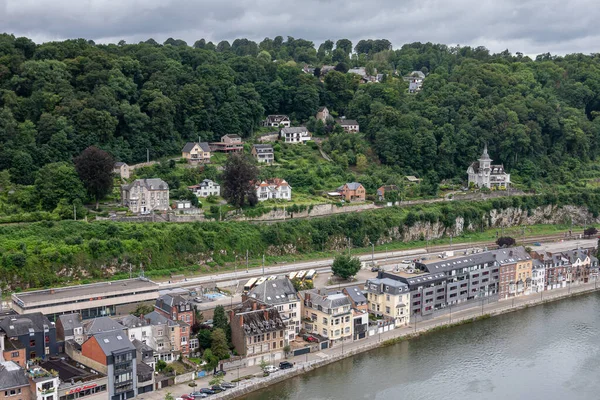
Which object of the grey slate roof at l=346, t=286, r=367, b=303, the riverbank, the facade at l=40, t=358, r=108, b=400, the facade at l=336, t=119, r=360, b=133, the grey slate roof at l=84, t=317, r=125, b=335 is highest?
the facade at l=336, t=119, r=360, b=133

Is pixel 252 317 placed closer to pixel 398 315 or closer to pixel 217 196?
pixel 398 315

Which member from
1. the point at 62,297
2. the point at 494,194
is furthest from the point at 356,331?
the point at 494,194

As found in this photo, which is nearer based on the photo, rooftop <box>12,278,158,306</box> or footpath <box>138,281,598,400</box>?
footpath <box>138,281,598,400</box>

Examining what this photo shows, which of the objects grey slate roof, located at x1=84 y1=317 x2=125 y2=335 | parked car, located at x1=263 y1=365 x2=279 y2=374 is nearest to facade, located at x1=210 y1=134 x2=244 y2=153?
grey slate roof, located at x1=84 y1=317 x2=125 y2=335

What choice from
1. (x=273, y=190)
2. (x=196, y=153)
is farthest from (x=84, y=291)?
(x=196, y=153)

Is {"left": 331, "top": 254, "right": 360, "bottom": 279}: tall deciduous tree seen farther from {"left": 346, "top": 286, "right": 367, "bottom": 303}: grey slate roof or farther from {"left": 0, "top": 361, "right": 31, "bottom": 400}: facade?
{"left": 0, "top": 361, "right": 31, "bottom": 400}: facade

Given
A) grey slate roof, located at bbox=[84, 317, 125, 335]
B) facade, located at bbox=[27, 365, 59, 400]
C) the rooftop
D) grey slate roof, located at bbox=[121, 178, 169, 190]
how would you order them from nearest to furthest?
1. facade, located at bbox=[27, 365, 59, 400]
2. grey slate roof, located at bbox=[84, 317, 125, 335]
3. the rooftop
4. grey slate roof, located at bbox=[121, 178, 169, 190]
